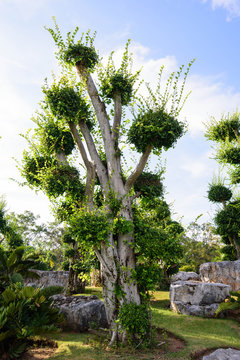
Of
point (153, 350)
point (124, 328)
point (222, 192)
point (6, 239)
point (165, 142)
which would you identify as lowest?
point (153, 350)

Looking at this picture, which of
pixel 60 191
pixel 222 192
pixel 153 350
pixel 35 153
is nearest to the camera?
pixel 153 350

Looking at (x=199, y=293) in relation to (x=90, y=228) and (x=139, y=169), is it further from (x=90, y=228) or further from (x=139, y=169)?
(x=90, y=228)

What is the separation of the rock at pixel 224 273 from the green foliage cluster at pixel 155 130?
33.0 ft

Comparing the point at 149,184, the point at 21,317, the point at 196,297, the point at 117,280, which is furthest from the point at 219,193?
the point at 21,317

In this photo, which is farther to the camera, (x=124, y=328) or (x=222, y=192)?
(x=222, y=192)

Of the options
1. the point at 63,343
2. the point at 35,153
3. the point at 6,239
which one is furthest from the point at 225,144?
the point at 6,239

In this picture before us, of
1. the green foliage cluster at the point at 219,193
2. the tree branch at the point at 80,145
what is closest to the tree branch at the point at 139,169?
the tree branch at the point at 80,145

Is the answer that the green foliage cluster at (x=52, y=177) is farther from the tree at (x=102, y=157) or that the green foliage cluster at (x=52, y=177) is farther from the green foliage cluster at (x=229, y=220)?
the green foliage cluster at (x=229, y=220)

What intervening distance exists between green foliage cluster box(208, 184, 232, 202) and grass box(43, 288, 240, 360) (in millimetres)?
8956

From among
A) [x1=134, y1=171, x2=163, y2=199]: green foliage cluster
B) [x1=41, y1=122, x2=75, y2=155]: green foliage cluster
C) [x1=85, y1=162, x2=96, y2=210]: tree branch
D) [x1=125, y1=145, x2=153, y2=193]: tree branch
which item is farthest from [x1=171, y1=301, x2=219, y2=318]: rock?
[x1=41, y1=122, x2=75, y2=155]: green foliage cluster

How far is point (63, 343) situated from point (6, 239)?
13.8m

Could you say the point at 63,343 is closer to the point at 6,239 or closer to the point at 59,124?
the point at 59,124

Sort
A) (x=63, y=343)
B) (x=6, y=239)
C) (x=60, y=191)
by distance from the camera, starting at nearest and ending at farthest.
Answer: (x=63, y=343) < (x=60, y=191) < (x=6, y=239)

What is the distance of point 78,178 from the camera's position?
32.0ft
